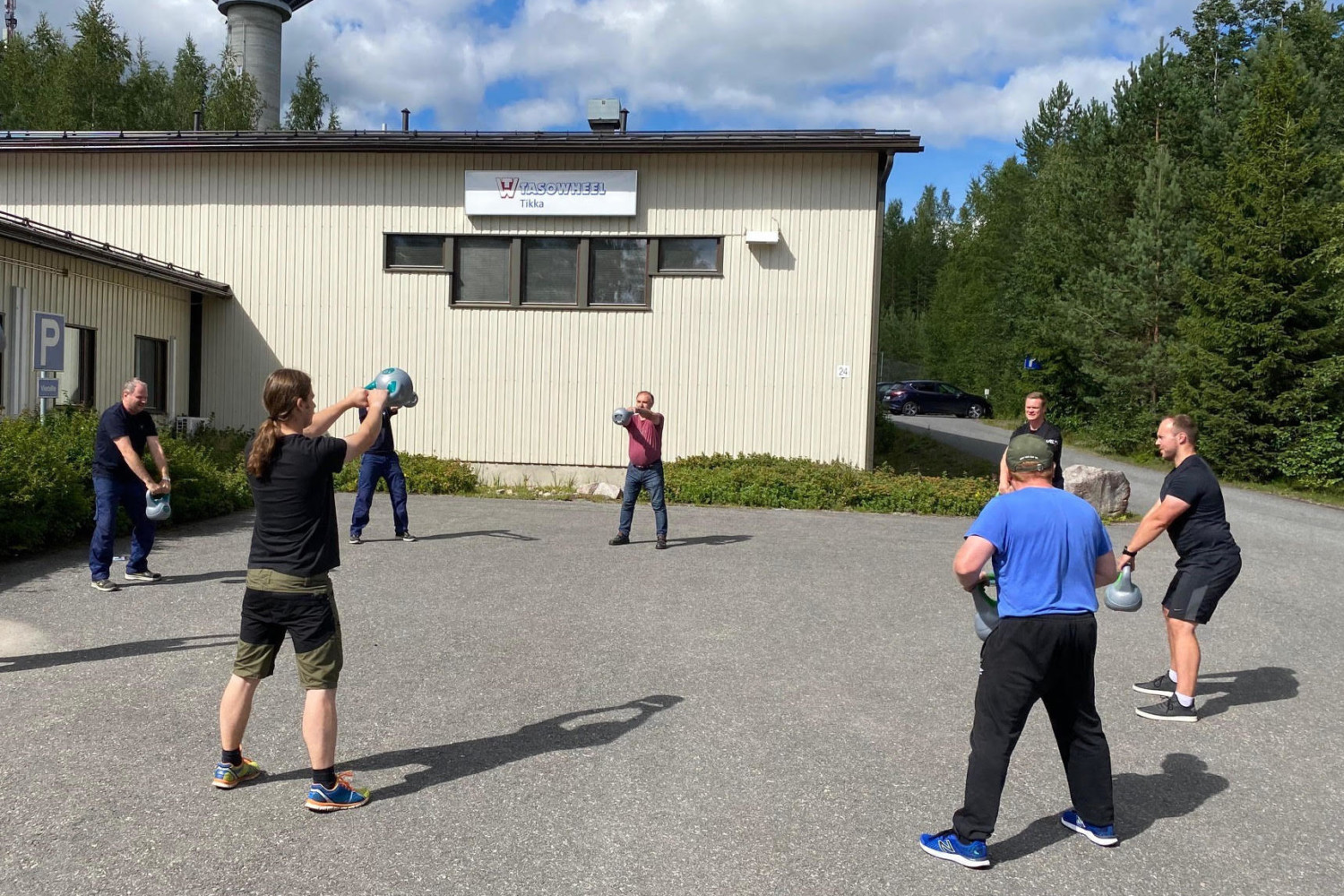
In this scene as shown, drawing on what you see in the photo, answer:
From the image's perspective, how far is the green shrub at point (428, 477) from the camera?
15.6 m

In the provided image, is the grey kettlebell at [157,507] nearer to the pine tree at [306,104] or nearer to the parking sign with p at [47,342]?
the parking sign with p at [47,342]

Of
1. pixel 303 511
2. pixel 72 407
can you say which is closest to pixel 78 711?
pixel 303 511

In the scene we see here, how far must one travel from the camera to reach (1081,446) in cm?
3017

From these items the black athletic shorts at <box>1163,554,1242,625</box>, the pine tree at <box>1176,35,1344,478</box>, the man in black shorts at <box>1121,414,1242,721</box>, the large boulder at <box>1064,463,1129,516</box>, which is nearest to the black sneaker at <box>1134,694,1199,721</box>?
the man in black shorts at <box>1121,414,1242,721</box>

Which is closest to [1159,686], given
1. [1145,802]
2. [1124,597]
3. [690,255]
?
[1124,597]

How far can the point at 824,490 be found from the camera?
15.1 metres

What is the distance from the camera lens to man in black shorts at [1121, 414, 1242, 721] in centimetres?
593

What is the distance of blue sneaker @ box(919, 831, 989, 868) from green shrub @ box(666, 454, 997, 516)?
11010 mm

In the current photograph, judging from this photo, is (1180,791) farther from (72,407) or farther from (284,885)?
(72,407)

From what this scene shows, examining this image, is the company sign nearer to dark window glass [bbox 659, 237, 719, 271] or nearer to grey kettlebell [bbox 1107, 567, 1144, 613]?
dark window glass [bbox 659, 237, 719, 271]

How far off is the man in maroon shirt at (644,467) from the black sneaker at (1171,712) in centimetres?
599

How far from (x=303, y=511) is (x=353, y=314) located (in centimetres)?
1390

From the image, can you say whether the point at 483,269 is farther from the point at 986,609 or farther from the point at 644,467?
the point at 986,609

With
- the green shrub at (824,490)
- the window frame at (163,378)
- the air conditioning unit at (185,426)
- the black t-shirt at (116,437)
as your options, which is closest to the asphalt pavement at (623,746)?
the black t-shirt at (116,437)
